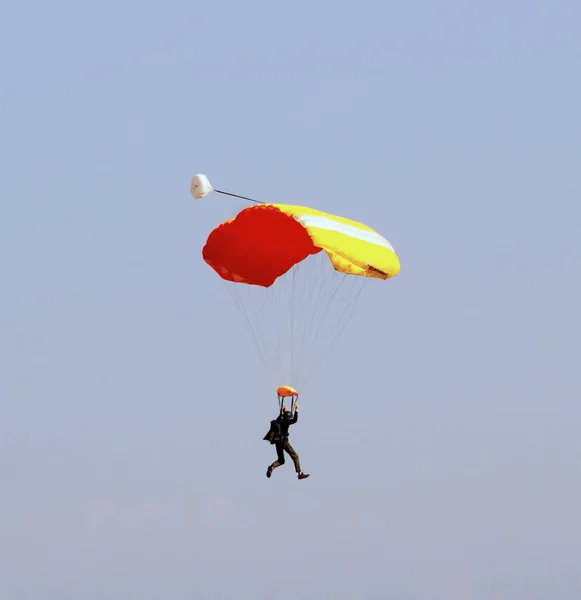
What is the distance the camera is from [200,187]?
122ft

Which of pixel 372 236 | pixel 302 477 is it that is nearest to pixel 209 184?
pixel 372 236

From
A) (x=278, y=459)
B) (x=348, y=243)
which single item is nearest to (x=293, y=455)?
(x=278, y=459)

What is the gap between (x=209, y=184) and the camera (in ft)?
122

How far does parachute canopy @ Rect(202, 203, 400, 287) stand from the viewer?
3750cm

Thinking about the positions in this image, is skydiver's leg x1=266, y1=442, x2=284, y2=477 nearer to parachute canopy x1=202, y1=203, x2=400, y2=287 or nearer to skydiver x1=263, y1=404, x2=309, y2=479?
skydiver x1=263, y1=404, x2=309, y2=479

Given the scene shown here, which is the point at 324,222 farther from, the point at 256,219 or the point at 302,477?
the point at 302,477

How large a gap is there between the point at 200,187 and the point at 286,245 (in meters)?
3.47

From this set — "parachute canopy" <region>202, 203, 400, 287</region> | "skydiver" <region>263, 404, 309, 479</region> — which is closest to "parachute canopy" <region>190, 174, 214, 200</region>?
"parachute canopy" <region>202, 203, 400, 287</region>

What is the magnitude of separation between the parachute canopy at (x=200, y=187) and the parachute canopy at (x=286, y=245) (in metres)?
1.51

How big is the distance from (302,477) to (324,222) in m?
5.82

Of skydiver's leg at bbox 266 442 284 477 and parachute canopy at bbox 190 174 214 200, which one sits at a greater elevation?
parachute canopy at bbox 190 174 214 200

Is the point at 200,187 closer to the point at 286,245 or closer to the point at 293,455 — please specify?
the point at 286,245

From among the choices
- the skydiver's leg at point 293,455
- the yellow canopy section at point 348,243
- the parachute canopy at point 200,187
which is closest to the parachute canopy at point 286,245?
the yellow canopy section at point 348,243

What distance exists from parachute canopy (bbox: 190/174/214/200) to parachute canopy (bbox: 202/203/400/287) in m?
1.51
